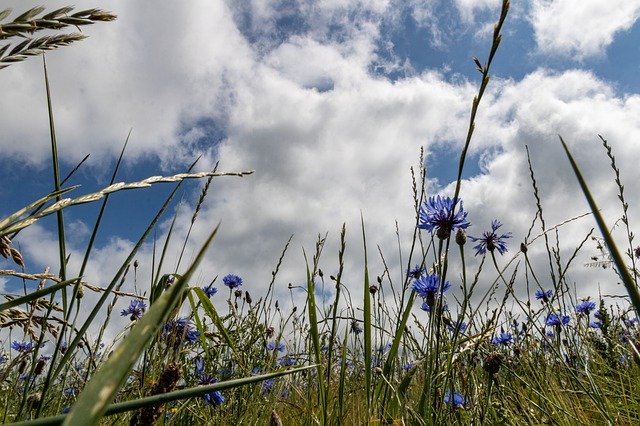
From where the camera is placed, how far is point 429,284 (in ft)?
7.34

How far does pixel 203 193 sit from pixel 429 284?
1.06 m

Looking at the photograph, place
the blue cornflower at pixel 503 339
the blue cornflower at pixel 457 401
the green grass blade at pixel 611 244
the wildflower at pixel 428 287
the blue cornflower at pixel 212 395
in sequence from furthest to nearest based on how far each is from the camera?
the blue cornflower at pixel 503 339 < the blue cornflower at pixel 212 395 < the wildflower at pixel 428 287 < the blue cornflower at pixel 457 401 < the green grass blade at pixel 611 244

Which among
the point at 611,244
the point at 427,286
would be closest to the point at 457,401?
the point at 427,286

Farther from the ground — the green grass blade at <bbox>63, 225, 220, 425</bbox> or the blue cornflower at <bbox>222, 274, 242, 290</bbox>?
the blue cornflower at <bbox>222, 274, 242, 290</bbox>

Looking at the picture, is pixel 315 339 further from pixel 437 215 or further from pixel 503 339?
pixel 503 339

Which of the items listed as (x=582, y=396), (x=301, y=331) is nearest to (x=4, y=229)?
(x=582, y=396)

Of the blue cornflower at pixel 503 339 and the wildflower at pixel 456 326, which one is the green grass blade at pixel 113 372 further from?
the blue cornflower at pixel 503 339

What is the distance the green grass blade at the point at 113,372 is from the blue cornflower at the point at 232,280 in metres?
5.51

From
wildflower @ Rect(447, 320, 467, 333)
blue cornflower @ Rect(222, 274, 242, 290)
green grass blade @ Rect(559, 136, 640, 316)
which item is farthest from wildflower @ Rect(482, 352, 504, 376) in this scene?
blue cornflower @ Rect(222, 274, 242, 290)

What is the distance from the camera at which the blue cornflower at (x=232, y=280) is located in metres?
5.80

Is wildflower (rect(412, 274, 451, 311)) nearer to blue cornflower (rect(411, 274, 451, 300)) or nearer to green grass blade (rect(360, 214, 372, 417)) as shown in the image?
blue cornflower (rect(411, 274, 451, 300))

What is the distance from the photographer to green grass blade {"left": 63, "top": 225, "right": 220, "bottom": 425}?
28 cm

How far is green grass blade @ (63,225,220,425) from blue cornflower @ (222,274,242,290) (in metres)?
5.51

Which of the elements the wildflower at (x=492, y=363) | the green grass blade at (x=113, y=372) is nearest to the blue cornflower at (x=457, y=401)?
the wildflower at (x=492, y=363)
